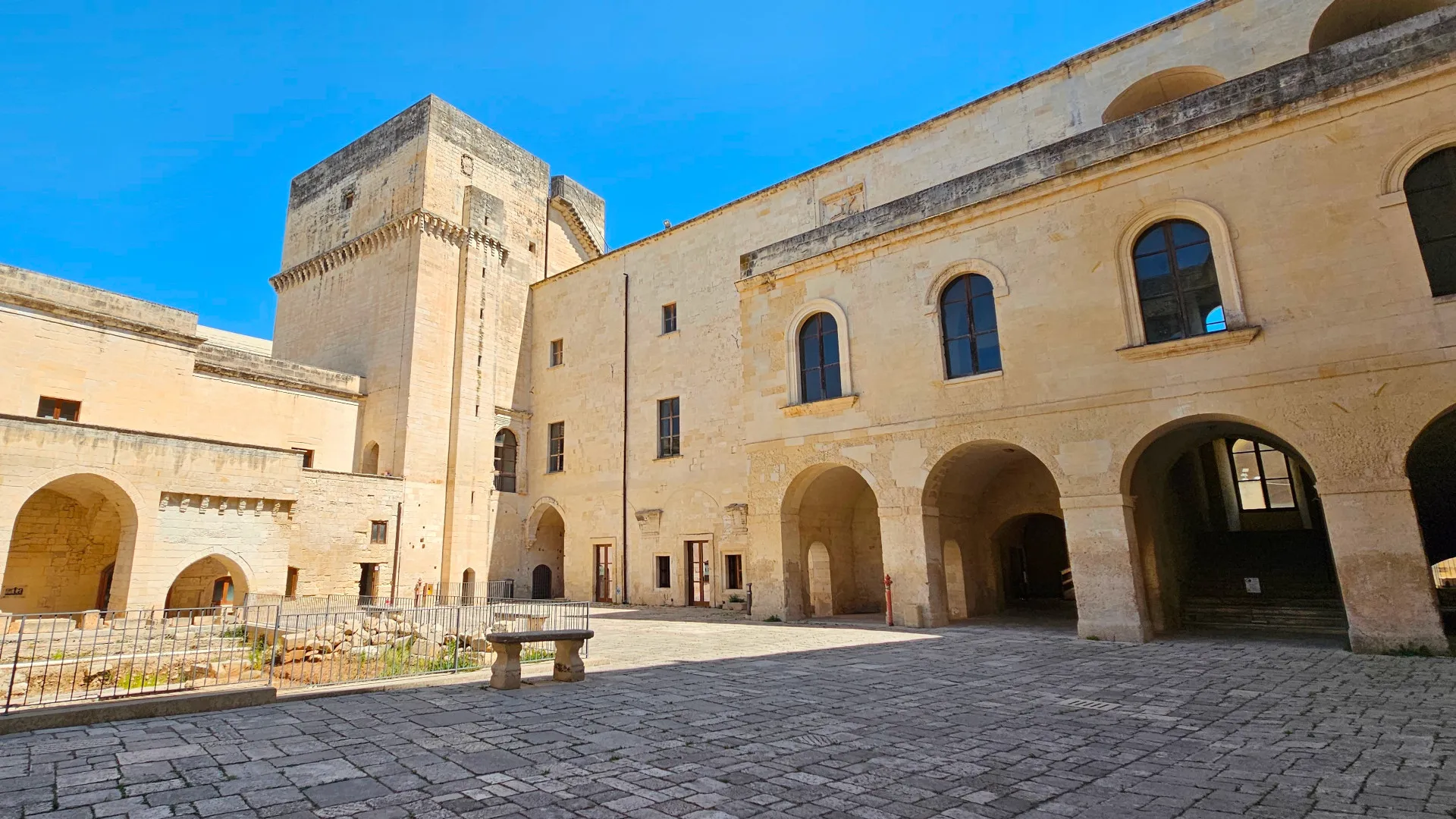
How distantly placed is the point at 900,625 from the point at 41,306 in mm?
21934

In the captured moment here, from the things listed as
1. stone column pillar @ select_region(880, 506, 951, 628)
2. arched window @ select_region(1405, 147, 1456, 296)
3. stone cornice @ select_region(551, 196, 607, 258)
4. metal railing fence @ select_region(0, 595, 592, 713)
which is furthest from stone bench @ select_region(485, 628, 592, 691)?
stone cornice @ select_region(551, 196, 607, 258)

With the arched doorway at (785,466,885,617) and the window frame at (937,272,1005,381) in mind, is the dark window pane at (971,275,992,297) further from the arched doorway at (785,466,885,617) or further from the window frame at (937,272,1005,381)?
the arched doorway at (785,466,885,617)

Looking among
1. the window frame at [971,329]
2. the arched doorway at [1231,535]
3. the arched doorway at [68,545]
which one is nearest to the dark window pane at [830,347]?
the window frame at [971,329]

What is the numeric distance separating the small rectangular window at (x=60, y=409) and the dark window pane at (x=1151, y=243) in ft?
80.0

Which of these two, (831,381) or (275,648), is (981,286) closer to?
(831,381)

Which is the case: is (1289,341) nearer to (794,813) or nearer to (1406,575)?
(1406,575)

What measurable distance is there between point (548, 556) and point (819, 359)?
15.5 m

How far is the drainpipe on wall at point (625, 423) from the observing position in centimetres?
2291

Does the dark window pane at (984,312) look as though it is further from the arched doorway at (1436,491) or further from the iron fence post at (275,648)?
the iron fence post at (275,648)

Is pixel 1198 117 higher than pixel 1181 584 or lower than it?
higher

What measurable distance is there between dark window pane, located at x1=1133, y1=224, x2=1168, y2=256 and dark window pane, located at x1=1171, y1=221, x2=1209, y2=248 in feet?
0.57

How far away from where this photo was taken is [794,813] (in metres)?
3.94

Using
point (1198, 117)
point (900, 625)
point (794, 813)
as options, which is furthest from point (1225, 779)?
point (1198, 117)

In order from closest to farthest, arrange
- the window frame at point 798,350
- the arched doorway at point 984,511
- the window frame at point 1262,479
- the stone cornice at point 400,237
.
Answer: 1. the arched doorway at point 984,511
2. the window frame at point 798,350
3. the window frame at point 1262,479
4. the stone cornice at point 400,237
